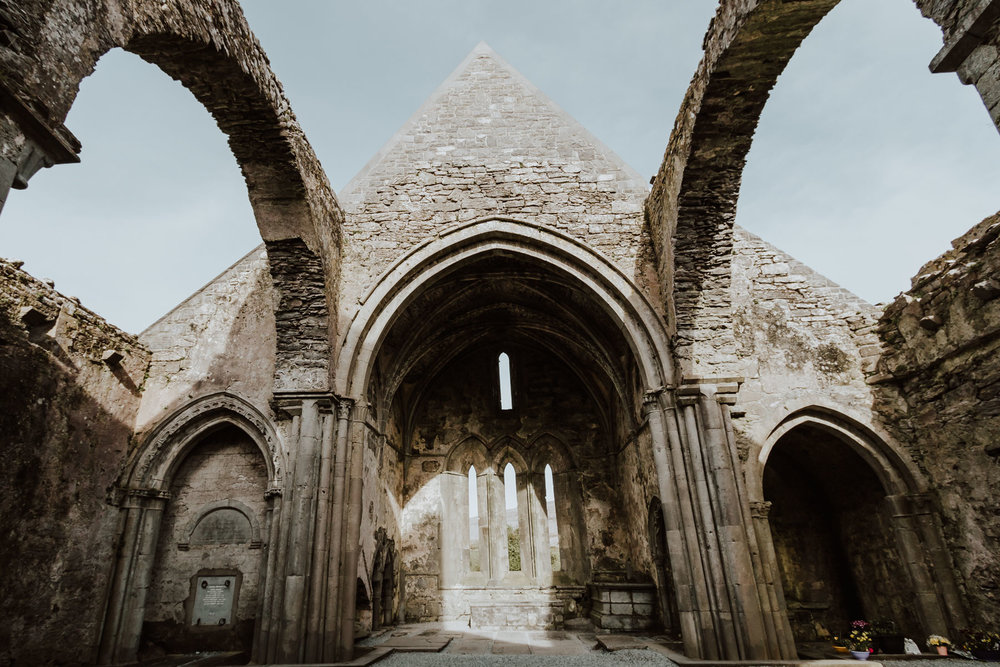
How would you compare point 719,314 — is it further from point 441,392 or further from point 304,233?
point 441,392

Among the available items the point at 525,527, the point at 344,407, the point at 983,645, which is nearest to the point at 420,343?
the point at 344,407

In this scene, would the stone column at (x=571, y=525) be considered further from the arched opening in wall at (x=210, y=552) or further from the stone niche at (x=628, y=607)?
the arched opening in wall at (x=210, y=552)

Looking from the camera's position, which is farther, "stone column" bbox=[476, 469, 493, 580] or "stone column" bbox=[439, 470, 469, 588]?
"stone column" bbox=[476, 469, 493, 580]

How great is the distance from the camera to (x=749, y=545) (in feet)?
20.7

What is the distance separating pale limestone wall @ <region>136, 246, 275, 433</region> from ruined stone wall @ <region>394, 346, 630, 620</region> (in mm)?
4846

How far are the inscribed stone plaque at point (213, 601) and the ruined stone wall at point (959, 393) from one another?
9.35 m

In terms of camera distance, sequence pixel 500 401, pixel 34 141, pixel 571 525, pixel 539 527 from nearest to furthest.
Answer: pixel 34 141, pixel 571 525, pixel 539 527, pixel 500 401

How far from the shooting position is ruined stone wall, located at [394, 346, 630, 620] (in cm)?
1073

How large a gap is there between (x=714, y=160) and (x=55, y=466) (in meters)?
8.57

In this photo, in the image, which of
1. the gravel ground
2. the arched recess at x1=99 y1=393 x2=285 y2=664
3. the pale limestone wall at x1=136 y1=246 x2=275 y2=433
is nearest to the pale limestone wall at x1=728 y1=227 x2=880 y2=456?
the gravel ground

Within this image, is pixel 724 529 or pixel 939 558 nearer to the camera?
pixel 724 529

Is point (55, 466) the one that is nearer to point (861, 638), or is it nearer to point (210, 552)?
point (210, 552)

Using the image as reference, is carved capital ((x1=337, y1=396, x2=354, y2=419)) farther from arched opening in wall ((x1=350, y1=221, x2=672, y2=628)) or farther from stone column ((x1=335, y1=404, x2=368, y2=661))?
arched opening in wall ((x1=350, y1=221, x2=672, y2=628))

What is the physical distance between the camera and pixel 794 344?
7.77m
